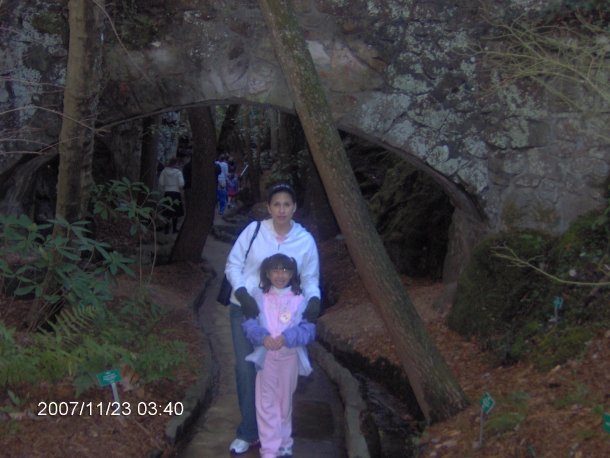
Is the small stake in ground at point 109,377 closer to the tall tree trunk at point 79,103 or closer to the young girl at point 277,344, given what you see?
the young girl at point 277,344

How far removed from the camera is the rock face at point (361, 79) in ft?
22.9

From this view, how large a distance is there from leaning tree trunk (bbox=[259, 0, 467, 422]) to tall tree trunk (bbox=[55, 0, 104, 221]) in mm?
1419

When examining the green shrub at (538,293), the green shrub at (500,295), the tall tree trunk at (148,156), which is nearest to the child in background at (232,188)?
the tall tree trunk at (148,156)

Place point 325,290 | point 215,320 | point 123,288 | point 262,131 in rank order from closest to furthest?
point 123,288 < point 215,320 < point 325,290 < point 262,131

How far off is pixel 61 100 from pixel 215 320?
3.86 meters

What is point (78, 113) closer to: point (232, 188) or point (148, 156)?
point (148, 156)

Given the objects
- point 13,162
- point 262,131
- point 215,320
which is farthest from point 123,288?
point 262,131

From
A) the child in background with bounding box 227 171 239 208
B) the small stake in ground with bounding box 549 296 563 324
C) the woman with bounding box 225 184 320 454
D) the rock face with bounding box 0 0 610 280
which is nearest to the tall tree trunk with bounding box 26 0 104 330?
the rock face with bounding box 0 0 610 280

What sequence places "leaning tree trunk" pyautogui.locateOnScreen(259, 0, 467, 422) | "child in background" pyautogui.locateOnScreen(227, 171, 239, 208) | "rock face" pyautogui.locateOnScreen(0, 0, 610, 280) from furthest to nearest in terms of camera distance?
1. "child in background" pyautogui.locateOnScreen(227, 171, 239, 208)
2. "rock face" pyautogui.locateOnScreen(0, 0, 610, 280)
3. "leaning tree trunk" pyautogui.locateOnScreen(259, 0, 467, 422)

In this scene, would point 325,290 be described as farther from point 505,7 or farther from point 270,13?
point 270,13

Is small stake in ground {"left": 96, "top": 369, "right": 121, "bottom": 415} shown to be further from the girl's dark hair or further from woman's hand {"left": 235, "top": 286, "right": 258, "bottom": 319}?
the girl's dark hair

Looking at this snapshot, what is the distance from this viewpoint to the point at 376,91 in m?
7.05

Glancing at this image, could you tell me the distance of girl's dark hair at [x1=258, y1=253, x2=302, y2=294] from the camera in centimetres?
497

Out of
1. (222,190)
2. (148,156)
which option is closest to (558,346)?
(148,156)
